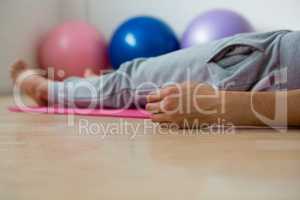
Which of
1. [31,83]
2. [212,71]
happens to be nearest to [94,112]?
[31,83]

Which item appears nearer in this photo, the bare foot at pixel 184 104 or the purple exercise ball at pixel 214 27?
the bare foot at pixel 184 104

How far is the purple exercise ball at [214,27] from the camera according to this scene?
1.99 meters

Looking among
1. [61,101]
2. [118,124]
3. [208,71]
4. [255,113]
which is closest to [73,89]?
[61,101]

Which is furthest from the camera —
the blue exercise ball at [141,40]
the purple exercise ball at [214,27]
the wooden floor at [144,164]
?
the blue exercise ball at [141,40]

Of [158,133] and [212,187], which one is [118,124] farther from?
[212,187]

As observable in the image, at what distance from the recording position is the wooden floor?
55cm

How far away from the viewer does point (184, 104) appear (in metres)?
0.94

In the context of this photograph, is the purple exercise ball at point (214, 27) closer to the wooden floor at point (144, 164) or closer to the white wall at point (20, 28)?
the white wall at point (20, 28)

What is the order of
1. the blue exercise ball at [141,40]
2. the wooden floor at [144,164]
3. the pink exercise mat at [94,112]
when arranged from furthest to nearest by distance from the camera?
the blue exercise ball at [141,40] → the pink exercise mat at [94,112] → the wooden floor at [144,164]

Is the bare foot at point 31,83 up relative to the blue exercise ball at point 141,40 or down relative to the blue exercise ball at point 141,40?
down

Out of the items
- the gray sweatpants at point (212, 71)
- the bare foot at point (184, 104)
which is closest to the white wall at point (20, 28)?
the gray sweatpants at point (212, 71)

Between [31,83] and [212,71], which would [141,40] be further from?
[212,71]

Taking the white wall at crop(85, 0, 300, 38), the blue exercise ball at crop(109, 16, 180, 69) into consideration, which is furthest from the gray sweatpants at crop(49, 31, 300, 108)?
the white wall at crop(85, 0, 300, 38)

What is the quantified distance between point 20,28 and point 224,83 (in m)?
1.44
